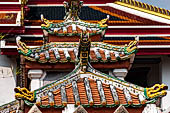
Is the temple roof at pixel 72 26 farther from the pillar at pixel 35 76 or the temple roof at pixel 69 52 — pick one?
the pillar at pixel 35 76

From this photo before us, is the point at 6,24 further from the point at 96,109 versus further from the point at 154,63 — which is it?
the point at 96,109

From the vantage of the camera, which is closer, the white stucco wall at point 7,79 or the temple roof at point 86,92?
the temple roof at point 86,92

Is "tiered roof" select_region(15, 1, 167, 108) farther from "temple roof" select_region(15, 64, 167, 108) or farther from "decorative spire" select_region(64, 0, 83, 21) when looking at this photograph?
"decorative spire" select_region(64, 0, 83, 21)

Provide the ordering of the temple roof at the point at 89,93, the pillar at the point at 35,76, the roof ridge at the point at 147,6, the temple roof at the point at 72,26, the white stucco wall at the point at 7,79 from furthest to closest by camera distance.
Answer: the roof ridge at the point at 147,6 < the white stucco wall at the point at 7,79 < the temple roof at the point at 72,26 < the pillar at the point at 35,76 < the temple roof at the point at 89,93

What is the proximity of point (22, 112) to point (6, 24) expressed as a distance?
832 centimetres

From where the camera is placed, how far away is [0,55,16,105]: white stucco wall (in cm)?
1875

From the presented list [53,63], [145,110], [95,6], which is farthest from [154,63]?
[145,110]

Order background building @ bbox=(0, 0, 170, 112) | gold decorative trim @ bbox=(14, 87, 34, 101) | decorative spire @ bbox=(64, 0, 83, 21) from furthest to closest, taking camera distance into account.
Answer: background building @ bbox=(0, 0, 170, 112) → decorative spire @ bbox=(64, 0, 83, 21) → gold decorative trim @ bbox=(14, 87, 34, 101)

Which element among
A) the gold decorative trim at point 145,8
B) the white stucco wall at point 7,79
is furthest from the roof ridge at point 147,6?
the white stucco wall at point 7,79

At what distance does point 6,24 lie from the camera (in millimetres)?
19125

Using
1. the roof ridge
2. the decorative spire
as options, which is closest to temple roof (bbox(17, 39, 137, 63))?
the decorative spire

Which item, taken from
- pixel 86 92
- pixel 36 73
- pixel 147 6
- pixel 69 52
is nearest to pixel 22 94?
pixel 86 92

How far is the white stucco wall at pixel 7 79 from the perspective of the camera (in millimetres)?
18747

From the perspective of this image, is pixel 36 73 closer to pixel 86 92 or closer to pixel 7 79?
pixel 86 92
